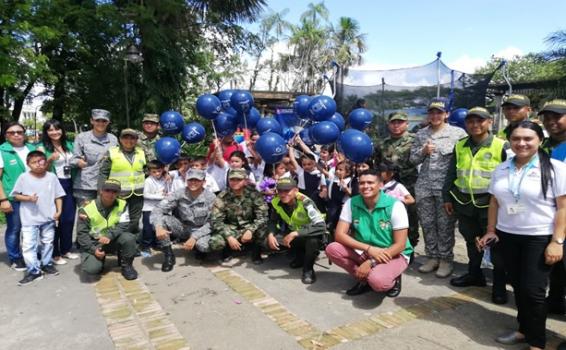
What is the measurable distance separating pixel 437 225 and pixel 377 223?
104 cm

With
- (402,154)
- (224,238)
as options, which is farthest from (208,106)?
(402,154)

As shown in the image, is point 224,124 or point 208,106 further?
point 224,124

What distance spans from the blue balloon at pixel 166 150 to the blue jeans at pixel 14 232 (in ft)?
4.99

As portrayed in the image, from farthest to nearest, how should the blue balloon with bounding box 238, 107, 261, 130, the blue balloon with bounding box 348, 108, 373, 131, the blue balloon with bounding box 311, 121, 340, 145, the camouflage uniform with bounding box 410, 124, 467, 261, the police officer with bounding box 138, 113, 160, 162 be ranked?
the blue balloon with bounding box 348, 108, 373, 131 < the blue balloon with bounding box 238, 107, 261, 130 < the blue balloon with bounding box 311, 121, 340, 145 < the police officer with bounding box 138, 113, 160, 162 < the camouflage uniform with bounding box 410, 124, 467, 261

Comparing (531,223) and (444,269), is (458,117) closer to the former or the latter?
(444,269)

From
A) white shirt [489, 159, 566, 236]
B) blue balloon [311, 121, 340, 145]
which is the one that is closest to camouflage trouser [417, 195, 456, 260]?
white shirt [489, 159, 566, 236]

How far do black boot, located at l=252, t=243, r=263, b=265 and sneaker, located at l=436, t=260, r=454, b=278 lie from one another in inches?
73.5

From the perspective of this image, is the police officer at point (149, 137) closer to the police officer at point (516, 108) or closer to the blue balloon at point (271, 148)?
the blue balloon at point (271, 148)

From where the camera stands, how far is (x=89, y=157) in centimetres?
436

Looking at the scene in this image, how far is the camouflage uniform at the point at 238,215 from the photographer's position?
4.27 m

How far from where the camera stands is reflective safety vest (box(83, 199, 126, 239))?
12.7 feet

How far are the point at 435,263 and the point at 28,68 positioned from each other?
910 cm

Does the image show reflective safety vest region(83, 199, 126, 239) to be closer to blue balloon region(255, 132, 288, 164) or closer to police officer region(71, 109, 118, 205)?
police officer region(71, 109, 118, 205)

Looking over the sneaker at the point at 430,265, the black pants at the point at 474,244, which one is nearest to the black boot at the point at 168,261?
the sneaker at the point at 430,265
